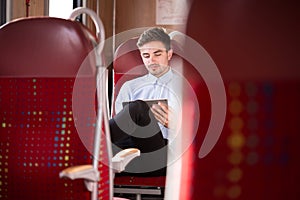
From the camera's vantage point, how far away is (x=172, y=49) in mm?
2568

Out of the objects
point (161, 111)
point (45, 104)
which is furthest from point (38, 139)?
point (161, 111)

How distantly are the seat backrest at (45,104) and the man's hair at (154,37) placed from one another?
56.6 inches

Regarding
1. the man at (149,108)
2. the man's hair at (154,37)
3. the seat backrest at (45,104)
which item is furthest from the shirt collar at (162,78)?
the seat backrest at (45,104)

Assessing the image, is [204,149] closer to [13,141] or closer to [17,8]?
[13,141]

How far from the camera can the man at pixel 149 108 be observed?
2.26 m

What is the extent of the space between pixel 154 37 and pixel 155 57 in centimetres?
12

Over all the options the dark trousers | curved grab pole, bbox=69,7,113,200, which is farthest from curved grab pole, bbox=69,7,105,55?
the dark trousers

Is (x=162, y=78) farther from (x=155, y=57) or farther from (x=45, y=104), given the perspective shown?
(x=45, y=104)

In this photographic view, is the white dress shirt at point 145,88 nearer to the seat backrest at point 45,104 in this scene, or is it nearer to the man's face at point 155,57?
the man's face at point 155,57

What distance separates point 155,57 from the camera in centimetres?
269

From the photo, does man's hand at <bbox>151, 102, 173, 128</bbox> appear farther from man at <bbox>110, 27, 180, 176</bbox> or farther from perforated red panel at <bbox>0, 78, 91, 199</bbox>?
perforated red panel at <bbox>0, 78, 91, 199</bbox>

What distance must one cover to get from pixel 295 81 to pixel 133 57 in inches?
81.1

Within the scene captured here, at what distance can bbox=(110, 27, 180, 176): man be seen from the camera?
2.26 metres

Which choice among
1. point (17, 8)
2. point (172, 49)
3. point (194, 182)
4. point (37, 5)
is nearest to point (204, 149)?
point (194, 182)
